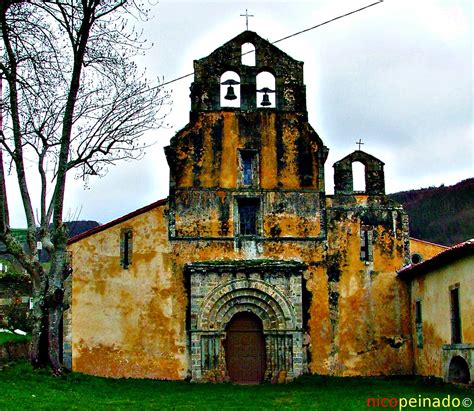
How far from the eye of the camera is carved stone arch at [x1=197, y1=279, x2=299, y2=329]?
23.1m

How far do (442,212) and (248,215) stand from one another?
3939cm

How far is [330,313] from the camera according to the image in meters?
23.6

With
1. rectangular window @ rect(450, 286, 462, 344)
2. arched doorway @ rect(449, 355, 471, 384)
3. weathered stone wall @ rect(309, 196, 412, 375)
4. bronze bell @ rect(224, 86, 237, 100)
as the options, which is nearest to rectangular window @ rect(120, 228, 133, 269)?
bronze bell @ rect(224, 86, 237, 100)

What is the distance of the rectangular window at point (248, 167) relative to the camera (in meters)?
24.2

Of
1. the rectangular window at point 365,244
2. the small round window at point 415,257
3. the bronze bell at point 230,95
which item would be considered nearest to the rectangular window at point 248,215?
the bronze bell at point 230,95

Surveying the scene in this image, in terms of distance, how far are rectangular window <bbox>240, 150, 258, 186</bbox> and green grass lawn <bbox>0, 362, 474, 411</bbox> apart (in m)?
6.23

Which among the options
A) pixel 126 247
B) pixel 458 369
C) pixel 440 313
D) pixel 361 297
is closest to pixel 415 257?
pixel 361 297

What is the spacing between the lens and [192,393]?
19406mm

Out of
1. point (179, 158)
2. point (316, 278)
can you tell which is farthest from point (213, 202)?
point (316, 278)

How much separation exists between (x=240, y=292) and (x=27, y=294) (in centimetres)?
910

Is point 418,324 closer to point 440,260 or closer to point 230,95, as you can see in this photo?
point 440,260

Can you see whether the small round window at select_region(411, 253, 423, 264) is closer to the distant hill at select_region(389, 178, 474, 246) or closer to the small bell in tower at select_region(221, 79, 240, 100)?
the small bell in tower at select_region(221, 79, 240, 100)

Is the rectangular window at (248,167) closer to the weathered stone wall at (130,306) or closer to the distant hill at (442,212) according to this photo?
the weathered stone wall at (130,306)

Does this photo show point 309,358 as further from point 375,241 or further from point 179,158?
point 179,158
